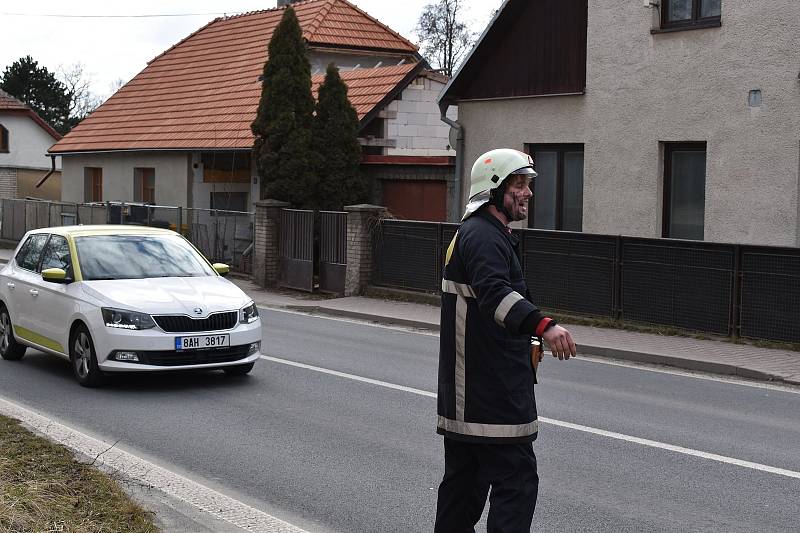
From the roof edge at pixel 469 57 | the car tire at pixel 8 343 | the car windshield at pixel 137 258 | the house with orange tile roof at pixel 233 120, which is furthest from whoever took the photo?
the house with orange tile roof at pixel 233 120

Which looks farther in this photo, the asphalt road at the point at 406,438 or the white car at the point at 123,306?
the white car at the point at 123,306

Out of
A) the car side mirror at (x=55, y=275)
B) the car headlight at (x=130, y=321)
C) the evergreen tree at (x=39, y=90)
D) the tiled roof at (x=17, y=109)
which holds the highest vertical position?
the evergreen tree at (x=39, y=90)

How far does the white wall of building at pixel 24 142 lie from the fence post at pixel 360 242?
138ft

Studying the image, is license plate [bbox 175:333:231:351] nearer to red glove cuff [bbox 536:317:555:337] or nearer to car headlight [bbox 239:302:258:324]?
car headlight [bbox 239:302:258:324]

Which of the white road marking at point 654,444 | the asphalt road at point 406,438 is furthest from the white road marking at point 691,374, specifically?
the white road marking at point 654,444

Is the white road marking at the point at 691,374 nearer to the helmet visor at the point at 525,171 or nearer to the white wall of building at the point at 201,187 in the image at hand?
the helmet visor at the point at 525,171

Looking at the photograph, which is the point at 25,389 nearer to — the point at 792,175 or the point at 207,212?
the point at 792,175

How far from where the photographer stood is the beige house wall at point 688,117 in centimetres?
1638

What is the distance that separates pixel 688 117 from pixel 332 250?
754 centimetres

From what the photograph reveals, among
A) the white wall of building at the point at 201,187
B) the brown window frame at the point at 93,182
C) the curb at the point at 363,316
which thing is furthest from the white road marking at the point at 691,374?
the brown window frame at the point at 93,182

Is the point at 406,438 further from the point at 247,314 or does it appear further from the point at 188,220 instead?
the point at 188,220

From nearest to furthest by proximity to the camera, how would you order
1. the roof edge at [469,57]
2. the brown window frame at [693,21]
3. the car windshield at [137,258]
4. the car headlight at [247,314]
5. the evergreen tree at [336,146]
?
1. the car headlight at [247,314]
2. the car windshield at [137,258]
3. the brown window frame at [693,21]
4. the roof edge at [469,57]
5. the evergreen tree at [336,146]

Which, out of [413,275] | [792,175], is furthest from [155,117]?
[792,175]

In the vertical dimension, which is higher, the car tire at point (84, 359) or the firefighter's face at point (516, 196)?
the firefighter's face at point (516, 196)
